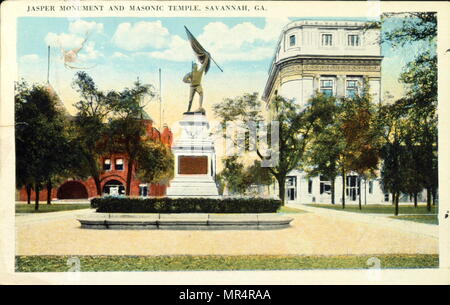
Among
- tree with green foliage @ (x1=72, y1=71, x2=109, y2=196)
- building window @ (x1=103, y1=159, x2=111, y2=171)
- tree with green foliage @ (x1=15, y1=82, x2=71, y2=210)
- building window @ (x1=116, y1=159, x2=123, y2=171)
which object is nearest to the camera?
tree with green foliage @ (x1=15, y1=82, x2=71, y2=210)

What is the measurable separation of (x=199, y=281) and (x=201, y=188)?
17.8ft

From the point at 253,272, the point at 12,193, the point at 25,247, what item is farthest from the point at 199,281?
the point at 12,193

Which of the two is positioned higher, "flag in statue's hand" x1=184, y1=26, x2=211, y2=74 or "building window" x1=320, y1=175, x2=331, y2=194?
"flag in statue's hand" x1=184, y1=26, x2=211, y2=74

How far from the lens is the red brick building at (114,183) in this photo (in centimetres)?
1788

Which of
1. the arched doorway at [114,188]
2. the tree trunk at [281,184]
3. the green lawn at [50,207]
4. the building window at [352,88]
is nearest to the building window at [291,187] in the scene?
the tree trunk at [281,184]

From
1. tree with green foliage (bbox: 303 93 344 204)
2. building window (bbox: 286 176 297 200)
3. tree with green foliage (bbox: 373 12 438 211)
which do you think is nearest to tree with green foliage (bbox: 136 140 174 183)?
building window (bbox: 286 176 297 200)

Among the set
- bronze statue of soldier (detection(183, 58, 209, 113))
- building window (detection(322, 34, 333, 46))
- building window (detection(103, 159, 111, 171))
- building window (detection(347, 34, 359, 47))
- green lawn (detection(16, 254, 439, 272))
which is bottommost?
green lawn (detection(16, 254, 439, 272))

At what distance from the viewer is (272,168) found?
70.9ft

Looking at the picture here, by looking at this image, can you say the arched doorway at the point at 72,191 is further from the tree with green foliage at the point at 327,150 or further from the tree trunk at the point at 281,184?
the tree with green foliage at the point at 327,150

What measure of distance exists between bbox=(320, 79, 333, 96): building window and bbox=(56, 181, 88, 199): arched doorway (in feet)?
35.6

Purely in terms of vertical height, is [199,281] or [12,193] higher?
[12,193]

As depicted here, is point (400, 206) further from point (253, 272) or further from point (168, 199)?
point (168, 199)

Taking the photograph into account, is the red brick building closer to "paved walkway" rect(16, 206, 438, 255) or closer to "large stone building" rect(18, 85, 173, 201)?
"large stone building" rect(18, 85, 173, 201)

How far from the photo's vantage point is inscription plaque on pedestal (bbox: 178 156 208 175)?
54.9 feet
